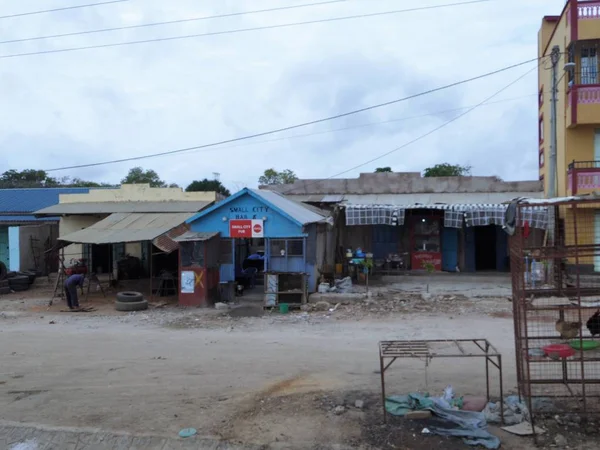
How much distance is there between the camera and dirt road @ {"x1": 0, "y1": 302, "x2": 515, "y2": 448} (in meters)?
6.35

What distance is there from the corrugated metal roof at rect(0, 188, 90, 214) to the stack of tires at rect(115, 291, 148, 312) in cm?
1599

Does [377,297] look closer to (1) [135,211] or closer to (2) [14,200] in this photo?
(1) [135,211]

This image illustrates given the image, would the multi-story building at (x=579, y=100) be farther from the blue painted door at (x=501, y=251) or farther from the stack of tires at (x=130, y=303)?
the stack of tires at (x=130, y=303)

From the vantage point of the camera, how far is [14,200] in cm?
3061

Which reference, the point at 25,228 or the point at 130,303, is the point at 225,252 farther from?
the point at 25,228

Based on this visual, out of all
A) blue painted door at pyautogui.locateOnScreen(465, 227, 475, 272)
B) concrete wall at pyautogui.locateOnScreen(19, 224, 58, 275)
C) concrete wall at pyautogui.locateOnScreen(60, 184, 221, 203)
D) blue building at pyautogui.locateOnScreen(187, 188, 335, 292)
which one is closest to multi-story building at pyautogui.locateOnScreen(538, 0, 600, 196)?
blue painted door at pyautogui.locateOnScreen(465, 227, 475, 272)

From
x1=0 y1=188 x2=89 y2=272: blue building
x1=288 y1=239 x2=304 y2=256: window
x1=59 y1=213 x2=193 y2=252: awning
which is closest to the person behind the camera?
x1=288 y1=239 x2=304 y2=256: window

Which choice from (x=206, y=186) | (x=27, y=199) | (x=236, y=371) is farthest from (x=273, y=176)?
(x=236, y=371)

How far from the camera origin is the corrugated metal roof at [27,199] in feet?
97.0

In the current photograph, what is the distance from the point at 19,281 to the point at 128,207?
536cm

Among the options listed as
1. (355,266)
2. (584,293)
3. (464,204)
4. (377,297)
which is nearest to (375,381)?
(584,293)

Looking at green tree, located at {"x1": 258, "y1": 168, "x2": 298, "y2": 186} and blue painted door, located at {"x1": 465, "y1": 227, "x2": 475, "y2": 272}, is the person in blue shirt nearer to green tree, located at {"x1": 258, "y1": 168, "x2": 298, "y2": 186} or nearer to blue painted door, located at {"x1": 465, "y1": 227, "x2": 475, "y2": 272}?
blue painted door, located at {"x1": 465, "y1": 227, "x2": 475, "y2": 272}

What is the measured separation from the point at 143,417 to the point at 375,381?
3308mm

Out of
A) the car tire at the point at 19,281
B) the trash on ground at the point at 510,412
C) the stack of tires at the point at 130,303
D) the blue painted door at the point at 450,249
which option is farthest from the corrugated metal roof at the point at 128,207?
the trash on ground at the point at 510,412
